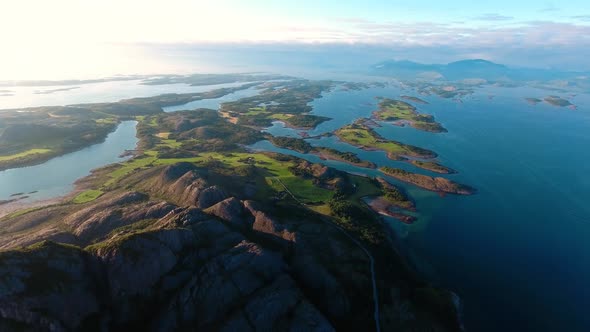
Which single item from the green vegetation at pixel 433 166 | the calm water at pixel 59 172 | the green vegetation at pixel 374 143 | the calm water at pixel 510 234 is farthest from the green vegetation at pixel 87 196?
the green vegetation at pixel 433 166

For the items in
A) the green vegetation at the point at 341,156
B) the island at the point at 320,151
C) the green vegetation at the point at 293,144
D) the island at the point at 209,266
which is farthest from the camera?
the green vegetation at the point at 293,144

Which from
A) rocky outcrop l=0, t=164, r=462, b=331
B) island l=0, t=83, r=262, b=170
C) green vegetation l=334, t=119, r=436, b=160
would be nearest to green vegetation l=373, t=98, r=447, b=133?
green vegetation l=334, t=119, r=436, b=160

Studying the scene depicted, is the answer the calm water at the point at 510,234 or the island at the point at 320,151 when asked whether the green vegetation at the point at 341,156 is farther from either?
the calm water at the point at 510,234

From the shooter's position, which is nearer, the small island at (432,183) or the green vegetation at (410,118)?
the small island at (432,183)

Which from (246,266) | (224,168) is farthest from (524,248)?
(224,168)

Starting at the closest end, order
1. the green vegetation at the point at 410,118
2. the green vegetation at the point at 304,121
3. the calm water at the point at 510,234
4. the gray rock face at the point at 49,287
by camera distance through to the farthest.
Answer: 1. the gray rock face at the point at 49,287
2. the calm water at the point at 510,234
3. the green vegetation at the point at 410,118
4. the green vegetation at the point at 304,121

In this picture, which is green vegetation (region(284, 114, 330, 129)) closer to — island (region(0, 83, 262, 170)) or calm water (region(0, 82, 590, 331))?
calm water (region(0, 82, 590, 331))

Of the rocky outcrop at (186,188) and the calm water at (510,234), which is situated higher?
the rocky outcrop at (186,188)
